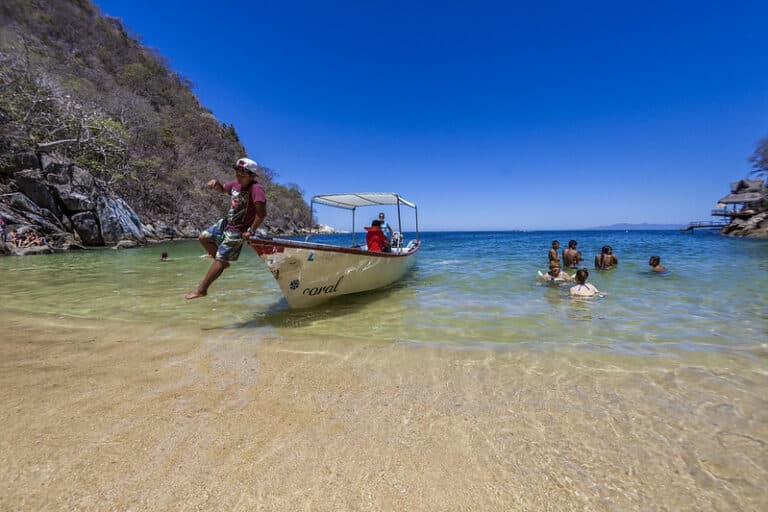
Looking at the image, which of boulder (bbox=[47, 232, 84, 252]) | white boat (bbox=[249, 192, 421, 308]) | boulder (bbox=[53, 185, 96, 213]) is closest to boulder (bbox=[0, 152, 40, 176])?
boulder (bbox=[53, 185, 96, 213])

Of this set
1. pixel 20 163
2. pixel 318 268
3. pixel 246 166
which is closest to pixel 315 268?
pixel 318 268

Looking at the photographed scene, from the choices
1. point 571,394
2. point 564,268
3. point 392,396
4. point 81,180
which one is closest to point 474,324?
point 571,394

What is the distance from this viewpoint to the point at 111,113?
105 ft

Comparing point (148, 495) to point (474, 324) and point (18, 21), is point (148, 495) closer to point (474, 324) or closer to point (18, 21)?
point (474, 324)

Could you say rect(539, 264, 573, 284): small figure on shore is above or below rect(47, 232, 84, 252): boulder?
below

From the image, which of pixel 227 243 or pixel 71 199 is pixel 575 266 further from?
pixel 71 199

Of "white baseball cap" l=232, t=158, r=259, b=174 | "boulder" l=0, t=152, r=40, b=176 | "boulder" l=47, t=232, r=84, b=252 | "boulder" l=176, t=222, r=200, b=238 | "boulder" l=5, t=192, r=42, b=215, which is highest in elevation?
"boulder" l=0, t=152, r=40, b=176

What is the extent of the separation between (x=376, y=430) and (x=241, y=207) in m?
3.82

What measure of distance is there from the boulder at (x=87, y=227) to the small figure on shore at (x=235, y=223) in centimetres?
2498

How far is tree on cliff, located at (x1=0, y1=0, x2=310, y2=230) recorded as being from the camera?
21.0 metres

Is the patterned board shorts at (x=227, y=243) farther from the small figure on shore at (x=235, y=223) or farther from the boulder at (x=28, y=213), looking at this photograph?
the boulder at (x=28, y=213)

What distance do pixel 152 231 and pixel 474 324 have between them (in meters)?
35.2

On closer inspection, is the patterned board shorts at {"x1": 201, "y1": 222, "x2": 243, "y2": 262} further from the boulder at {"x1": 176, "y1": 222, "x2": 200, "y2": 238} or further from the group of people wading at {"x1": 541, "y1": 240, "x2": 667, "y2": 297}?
the boulder at {"x1": 176, "y1": 222, "x2": 200, "y2": 238}

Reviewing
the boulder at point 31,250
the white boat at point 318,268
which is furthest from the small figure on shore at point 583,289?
the boulder at point 31,250
